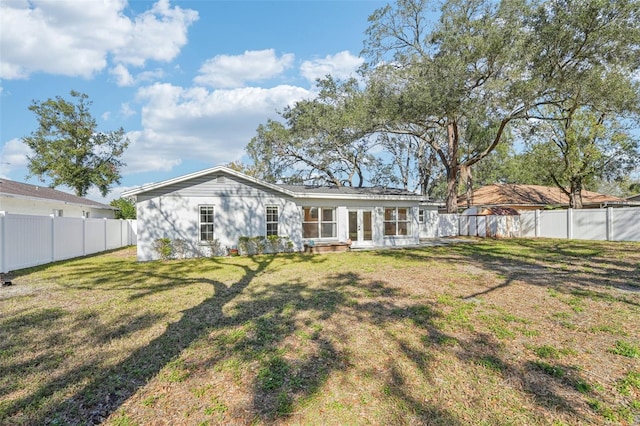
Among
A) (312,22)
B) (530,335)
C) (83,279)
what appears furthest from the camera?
(312,22)

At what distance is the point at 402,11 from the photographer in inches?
714

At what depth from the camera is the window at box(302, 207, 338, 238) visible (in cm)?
1484

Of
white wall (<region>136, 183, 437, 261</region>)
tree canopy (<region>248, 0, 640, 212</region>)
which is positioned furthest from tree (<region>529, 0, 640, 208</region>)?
white wall (<region>136, 183, 437, 261</region>)

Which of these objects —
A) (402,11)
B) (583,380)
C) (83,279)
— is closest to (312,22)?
(402,11)

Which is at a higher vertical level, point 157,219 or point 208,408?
point 157,219

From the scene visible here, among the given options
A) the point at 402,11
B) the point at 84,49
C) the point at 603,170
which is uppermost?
the point at 402,11

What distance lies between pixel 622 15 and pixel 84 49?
62.5 ft

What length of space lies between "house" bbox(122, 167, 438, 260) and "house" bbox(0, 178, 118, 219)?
22.1ft

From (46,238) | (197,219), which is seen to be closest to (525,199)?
(197,219)

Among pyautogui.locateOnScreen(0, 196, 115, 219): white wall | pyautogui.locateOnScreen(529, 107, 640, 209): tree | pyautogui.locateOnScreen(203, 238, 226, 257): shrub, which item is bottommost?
pyautogui.locateOnScreen(203, 238, 226, 257): shrub

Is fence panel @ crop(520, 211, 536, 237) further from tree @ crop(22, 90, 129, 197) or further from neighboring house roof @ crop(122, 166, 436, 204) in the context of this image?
tree @ crop(22, 90, 129, 197)

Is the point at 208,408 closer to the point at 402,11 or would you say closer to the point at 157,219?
the point at 157,219

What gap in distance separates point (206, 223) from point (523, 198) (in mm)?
26180

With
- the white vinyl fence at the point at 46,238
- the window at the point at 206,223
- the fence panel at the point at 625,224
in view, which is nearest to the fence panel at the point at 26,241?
the white vinyl fence at the point at 46,238
